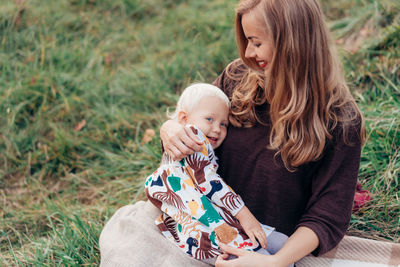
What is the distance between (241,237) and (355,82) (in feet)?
5.82

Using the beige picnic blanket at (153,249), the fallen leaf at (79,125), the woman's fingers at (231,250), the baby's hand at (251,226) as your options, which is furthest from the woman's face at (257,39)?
the fallen leaf at (79,125)

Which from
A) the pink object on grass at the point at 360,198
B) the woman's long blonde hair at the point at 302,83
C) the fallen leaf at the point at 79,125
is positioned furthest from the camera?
the fallen leaf at the point at 79,125

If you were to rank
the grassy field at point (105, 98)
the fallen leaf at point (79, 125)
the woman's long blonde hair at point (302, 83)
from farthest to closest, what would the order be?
the fallen leaf at point (79, 125) < the grassy field at point (105, 98) < the woman's long blonde hair at point (302, 83)

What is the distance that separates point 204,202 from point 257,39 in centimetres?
68

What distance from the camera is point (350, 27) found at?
352cm

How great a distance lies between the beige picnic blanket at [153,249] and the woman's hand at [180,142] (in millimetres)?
352

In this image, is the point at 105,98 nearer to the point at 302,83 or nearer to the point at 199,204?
the point at 199,204

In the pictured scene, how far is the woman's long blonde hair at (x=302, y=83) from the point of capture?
63.6 inches

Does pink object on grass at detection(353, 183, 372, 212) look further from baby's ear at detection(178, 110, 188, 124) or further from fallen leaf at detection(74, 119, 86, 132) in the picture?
fallen leaf at detection(74, 119, 86, 132)

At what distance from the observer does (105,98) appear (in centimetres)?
354

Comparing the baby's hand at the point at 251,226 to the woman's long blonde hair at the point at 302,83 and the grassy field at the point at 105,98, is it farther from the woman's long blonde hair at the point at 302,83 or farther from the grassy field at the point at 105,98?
the grassy field at the point at 105,98

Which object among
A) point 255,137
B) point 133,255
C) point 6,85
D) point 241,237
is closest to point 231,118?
point 255,137

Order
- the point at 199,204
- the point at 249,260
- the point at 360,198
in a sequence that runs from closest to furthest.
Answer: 1. the point at 249,260
2. the point at 199,204
3. the point at 360,198

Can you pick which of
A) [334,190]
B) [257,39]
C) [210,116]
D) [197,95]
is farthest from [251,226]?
[257,39]
